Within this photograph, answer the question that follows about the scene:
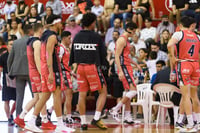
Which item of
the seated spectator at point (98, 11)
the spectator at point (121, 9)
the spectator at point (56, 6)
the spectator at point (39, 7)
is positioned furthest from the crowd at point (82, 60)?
the spectator at point (39, 7)

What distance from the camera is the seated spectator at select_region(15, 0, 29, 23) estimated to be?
19.6 m

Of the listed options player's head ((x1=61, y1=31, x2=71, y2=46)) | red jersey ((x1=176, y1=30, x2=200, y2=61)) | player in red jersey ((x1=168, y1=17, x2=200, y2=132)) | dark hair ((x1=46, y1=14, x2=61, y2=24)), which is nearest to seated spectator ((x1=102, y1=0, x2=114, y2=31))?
player's head ((x1=61, y1=31, x2=71, y2=46))

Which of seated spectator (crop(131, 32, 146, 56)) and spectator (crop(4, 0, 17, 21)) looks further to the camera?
spectator (crop(4, 0, 17, 21))

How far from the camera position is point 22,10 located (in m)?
19.8

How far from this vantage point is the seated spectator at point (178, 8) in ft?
55.4

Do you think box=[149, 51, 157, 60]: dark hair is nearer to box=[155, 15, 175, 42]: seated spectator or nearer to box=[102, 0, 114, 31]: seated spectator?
box=[155, 15, 175, 42]: seated spectator

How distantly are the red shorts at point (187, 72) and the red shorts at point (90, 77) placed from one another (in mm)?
1557

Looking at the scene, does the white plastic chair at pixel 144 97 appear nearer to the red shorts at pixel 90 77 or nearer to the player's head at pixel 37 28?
the red shorts at pixel 90 77

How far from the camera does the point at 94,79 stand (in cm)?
993

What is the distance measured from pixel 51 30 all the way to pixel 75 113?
5080mm

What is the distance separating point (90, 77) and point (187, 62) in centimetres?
190

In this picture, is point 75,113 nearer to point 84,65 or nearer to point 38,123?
point 38,123

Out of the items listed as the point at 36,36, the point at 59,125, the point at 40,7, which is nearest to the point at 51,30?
the point at 36,36

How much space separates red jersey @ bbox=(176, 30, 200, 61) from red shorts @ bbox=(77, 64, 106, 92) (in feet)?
5.36
